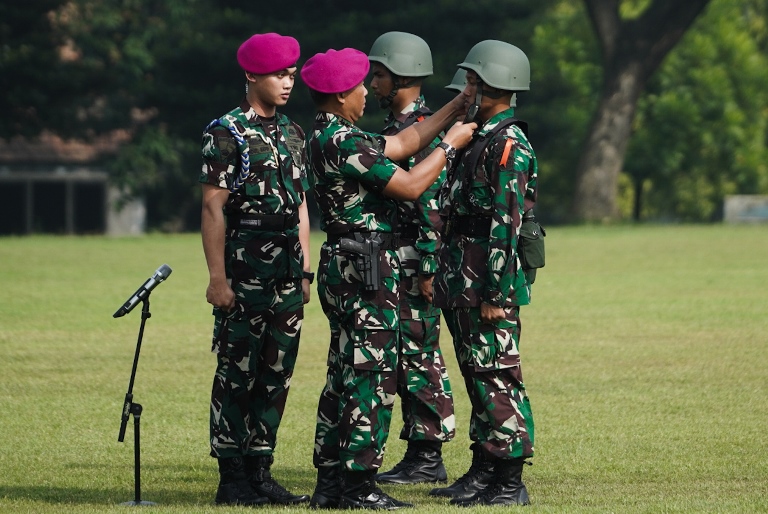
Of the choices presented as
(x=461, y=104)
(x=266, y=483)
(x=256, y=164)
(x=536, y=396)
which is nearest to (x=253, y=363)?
(x=266, y=483)

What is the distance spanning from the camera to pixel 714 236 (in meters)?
33.8

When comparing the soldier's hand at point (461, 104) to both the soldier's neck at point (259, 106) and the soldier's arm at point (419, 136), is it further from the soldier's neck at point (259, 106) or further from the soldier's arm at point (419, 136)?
the soldier's neck at point (259, 106)

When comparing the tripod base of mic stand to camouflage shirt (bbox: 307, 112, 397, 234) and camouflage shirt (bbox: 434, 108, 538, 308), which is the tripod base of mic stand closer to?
camouflage shirt (bbox: 307, 112, 397, 234)

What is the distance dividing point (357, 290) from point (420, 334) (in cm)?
133

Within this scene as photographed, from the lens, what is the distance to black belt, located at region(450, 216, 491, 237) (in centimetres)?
689

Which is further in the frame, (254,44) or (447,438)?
(447,438)

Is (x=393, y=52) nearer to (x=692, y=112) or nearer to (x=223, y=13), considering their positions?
(x=223, y=13)

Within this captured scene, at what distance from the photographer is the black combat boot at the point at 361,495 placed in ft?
21.7

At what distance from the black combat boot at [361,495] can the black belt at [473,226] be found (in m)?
1.25

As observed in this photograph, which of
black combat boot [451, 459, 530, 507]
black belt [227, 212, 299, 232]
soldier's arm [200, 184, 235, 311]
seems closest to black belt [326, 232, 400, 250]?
black belt [227, 212, 299, 232]

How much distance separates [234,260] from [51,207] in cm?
4338

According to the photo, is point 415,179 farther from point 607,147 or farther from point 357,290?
point 607,147

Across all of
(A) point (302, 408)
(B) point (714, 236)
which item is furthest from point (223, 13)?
(A) point (302, 408)

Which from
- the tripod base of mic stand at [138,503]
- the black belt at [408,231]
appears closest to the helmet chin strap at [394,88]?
the black belt at [408,231]
